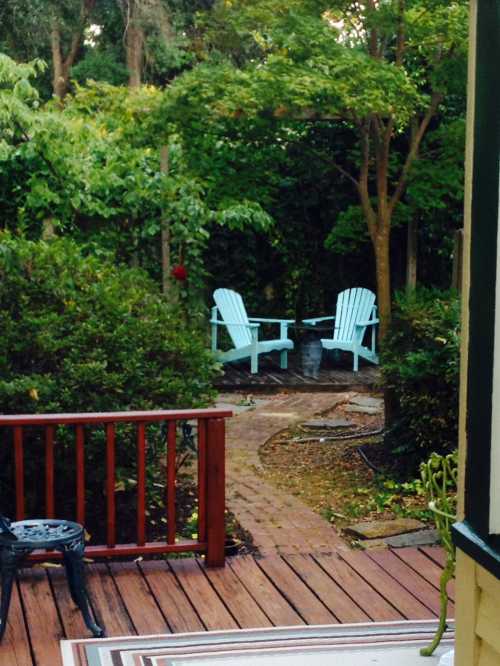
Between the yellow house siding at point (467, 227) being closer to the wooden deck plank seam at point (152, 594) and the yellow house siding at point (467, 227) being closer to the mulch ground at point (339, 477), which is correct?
the wooden deck plank seam at point (152, 594)

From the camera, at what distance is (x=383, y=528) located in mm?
5848

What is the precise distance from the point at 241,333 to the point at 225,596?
6929mm

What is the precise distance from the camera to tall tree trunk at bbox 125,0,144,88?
17500 millimetres

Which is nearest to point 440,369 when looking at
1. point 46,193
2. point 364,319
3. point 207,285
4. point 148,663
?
point 46,193

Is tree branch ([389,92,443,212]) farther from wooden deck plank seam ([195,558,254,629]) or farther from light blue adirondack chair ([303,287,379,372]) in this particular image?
wooden deck plank seam ([195,558,254,629])

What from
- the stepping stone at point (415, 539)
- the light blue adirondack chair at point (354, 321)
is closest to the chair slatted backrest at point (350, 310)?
the light blue adirondack chair at point (354, 321)

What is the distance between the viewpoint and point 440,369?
21.9ft

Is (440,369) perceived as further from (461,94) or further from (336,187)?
(336,187)

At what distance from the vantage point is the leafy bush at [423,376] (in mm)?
6684

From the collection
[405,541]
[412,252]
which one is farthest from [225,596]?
[412,252]

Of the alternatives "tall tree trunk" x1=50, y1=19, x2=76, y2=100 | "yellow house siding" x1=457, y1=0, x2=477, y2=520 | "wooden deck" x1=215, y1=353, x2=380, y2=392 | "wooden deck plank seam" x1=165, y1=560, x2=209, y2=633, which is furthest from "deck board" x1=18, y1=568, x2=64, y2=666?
"tall tree trunk" x1=50, y1=19, x2=76, y2=100

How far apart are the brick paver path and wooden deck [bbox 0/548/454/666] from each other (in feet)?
1.78

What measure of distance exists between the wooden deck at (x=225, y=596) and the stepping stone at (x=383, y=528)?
2.75 feet

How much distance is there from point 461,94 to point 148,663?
6.67 m
